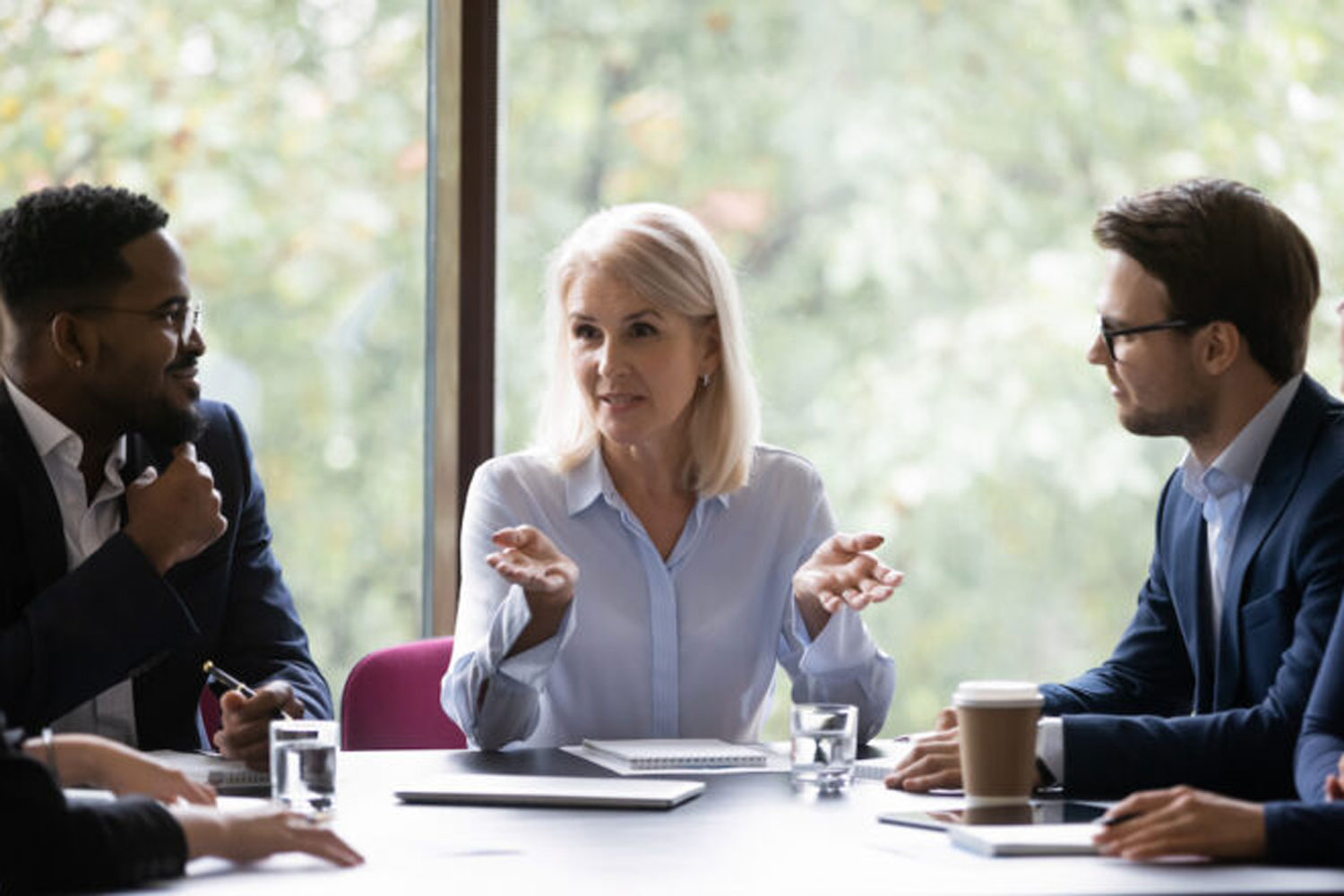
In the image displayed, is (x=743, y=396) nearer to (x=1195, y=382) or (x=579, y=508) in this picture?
(x=579, y=508)

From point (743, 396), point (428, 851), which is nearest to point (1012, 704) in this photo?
point (428, 851)

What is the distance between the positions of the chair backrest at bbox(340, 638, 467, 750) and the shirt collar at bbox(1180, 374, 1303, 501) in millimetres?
1207

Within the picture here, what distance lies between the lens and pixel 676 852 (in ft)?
5.65

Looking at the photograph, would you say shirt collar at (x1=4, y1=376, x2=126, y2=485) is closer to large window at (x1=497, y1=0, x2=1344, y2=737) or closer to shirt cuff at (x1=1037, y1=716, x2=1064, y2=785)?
shirt cuff at (x1=1037, y1=716, x2=1064, y2=785)

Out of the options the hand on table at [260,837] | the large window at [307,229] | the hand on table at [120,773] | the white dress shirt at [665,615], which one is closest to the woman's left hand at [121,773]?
the hand on table at [120,773]

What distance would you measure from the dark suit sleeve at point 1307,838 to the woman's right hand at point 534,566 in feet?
3.46

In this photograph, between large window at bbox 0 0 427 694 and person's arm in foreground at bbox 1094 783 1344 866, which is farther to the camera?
large window at bbox 0 0 427 694

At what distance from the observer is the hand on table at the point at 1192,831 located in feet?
5.52

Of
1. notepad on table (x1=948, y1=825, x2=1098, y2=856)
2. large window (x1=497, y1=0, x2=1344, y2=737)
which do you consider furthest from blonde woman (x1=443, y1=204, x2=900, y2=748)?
large window (x1=497, y1=0, x2=1344, y2=737)

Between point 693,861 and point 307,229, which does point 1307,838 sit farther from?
point 307,229

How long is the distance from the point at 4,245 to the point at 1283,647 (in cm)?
201

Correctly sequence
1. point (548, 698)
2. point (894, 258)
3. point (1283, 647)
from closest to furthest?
point (1283, 647), point (548, 698), point (894, 258)

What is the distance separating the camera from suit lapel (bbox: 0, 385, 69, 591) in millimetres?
2578

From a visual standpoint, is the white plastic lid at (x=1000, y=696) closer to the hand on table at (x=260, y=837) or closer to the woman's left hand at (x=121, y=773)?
the hand on table at (x=260, y=837)
